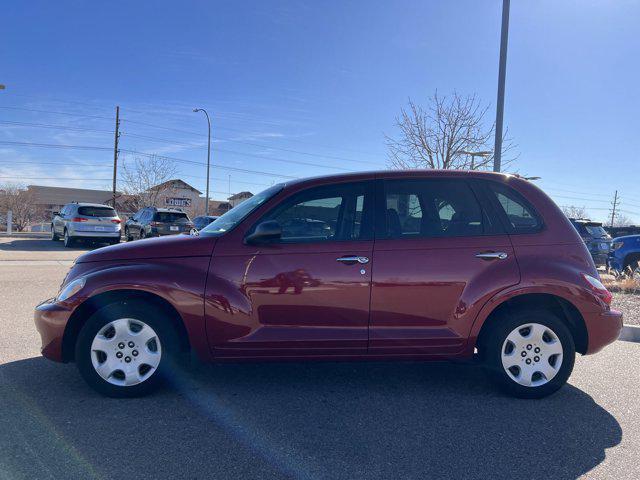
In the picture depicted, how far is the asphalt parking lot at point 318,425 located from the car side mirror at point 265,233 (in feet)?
4.15

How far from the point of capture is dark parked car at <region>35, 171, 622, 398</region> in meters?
3.64

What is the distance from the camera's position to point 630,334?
596 cm

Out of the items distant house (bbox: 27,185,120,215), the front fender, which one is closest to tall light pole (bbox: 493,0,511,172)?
the front fender

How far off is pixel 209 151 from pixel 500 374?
28.5m

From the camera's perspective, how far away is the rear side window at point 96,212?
1734 centimetres

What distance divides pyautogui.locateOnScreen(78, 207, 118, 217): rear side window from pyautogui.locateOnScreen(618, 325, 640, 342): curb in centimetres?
1665

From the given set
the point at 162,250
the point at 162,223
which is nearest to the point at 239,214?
the point at 162,250

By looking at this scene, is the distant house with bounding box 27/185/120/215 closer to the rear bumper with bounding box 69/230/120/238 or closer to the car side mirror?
the rear bumper with bounding box 69/230/120/238

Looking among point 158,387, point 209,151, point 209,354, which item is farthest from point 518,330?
point 209,151

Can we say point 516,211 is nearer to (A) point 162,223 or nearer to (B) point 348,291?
(B) point 348,291

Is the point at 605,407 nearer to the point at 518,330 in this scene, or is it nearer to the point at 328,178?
the point at 518,330

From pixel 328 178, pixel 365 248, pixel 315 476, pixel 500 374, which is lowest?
pixel 315 476

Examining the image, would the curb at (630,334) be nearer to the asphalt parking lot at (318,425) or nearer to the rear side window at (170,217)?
the asphalt parking lot at (318,425)

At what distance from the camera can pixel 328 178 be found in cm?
401
